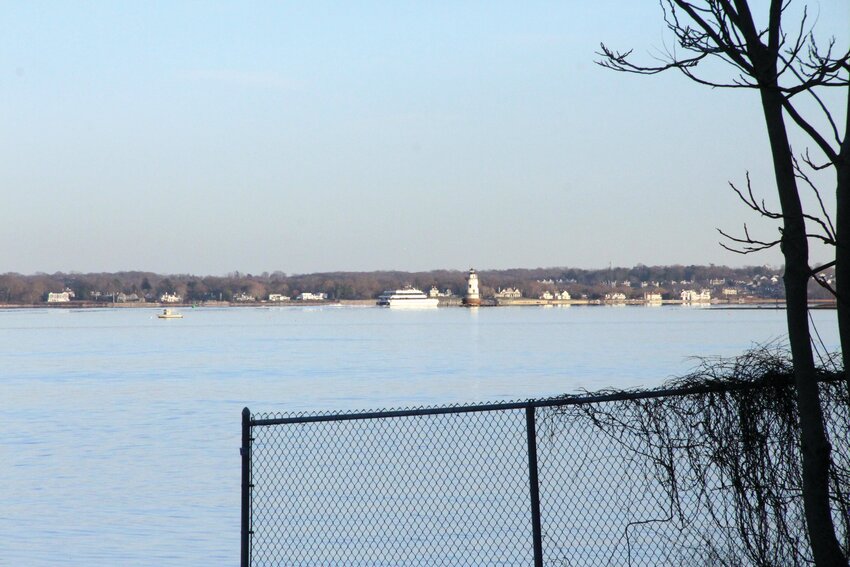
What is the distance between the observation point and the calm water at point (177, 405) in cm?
1327

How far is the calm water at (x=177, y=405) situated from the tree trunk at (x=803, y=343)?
6.72 feet

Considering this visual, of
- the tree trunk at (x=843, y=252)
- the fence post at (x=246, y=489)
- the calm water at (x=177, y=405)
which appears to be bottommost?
the calm water at (x=177, y=405)

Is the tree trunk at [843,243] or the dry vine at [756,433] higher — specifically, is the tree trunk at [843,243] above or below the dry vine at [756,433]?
above

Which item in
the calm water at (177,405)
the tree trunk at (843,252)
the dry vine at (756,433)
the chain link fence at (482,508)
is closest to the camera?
the tree trunk at (843,252)

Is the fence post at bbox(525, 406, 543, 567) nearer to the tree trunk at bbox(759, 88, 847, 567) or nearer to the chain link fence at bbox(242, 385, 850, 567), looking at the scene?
the chain link fence at bbox(242, 385, 850, 567)

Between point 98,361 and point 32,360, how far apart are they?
13.8 ft

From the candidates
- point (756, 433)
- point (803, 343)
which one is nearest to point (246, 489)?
point (756, 433)

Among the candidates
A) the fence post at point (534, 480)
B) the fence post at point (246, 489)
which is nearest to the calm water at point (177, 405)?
the fence post at point (534, 480)

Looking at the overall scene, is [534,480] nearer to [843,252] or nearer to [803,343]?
[803,343]

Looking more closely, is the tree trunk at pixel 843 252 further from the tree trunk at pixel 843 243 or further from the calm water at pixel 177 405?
the calm water at pixel 177 405

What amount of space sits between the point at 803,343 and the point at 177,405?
26.2 meters

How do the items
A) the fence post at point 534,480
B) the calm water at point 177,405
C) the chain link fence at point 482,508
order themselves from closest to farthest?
the fence post at point 534,480 < the chain link fence at point 482,508 < the calm water at point 177,405

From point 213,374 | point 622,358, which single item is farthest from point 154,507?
point 622,358

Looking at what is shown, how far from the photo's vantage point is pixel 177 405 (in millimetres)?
30203
